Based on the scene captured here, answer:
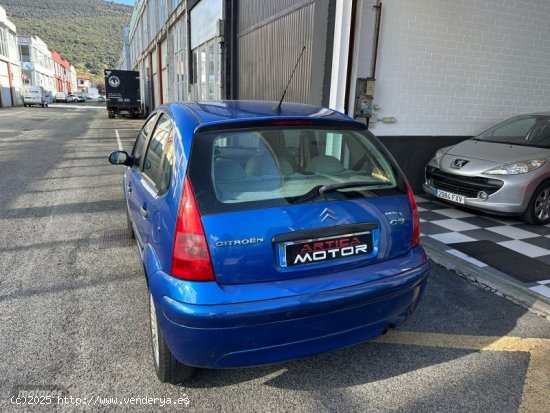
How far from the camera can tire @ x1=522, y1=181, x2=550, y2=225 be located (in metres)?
5.55

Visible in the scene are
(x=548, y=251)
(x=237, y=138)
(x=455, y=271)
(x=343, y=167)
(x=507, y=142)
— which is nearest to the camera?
(x=237, y=138)

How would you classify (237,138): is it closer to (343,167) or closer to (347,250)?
(343,167)

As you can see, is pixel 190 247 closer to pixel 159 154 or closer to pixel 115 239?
pixel 159 154

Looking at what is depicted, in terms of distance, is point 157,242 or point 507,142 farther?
point 507,142

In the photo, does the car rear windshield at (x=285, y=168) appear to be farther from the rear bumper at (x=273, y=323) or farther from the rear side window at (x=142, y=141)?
the rear side window at (x=142, y=141)

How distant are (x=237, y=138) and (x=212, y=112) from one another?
0.92ft

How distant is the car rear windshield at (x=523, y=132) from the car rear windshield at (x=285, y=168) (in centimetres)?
450

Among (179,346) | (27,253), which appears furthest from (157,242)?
(27,253)

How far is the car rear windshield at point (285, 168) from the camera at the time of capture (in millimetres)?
2178

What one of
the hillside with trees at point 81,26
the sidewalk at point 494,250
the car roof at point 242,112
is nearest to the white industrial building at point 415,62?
the sidewalk at point 494,250

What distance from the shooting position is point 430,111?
7141mm

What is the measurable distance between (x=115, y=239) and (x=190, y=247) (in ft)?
10.00

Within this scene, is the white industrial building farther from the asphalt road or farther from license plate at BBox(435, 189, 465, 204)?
the asphalt road

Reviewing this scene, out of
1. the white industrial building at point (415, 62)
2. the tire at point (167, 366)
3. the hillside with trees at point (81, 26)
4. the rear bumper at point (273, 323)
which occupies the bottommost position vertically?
the tire at point (167, 366)
